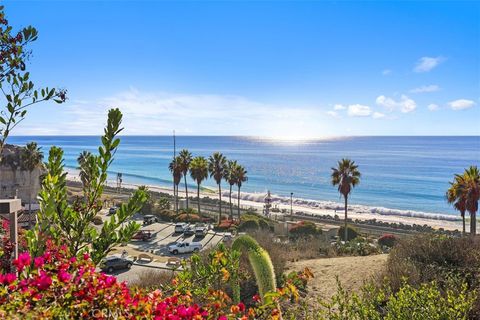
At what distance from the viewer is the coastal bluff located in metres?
42.5

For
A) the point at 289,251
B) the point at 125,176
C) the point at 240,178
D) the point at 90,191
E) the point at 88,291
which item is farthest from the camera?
the point at 125,176

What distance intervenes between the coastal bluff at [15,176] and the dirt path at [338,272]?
117 feet

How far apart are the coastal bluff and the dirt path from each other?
35.6 m

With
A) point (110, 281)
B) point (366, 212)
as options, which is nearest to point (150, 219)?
point (366, 212)

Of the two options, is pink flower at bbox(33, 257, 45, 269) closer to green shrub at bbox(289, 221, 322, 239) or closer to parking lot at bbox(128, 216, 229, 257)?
parking lot at bbox(128, 216, 229, 257)

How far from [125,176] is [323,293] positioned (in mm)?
108498

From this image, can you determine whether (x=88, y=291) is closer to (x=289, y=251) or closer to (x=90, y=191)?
(x=90, y=191)

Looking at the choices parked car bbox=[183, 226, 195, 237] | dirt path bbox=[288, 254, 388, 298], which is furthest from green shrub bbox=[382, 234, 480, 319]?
parked car bbox=[183, 226, 195, 237]

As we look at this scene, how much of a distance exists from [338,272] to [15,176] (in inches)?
1600

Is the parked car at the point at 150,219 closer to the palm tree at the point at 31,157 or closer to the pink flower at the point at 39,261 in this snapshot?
the palm tree at the point at 31,157

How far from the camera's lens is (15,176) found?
143ft

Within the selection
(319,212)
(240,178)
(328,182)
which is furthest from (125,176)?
(240,178)

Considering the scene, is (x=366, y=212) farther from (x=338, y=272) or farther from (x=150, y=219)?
(x=338, y=272)

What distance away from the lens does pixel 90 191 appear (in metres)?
4.34
